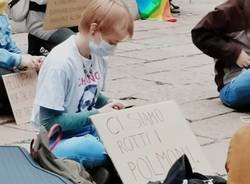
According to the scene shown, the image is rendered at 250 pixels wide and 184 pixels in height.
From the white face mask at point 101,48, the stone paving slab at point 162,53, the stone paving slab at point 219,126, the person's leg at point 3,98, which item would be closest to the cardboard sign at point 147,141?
the white face mask at point 101,48

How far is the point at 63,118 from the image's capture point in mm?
3381

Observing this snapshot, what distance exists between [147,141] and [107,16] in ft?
2.12

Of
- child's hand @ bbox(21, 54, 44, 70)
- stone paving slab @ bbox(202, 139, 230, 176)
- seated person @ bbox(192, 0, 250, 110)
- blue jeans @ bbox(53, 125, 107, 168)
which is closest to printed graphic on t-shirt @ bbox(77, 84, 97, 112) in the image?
blue jeans @ bbox(53, 125, 107, 168)

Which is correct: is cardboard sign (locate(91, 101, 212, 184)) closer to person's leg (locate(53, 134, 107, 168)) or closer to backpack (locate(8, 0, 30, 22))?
person's leg (locate(53, 134, 107, 168))

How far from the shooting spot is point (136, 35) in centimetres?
935

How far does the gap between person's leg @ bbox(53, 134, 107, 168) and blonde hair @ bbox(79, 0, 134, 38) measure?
535 mm

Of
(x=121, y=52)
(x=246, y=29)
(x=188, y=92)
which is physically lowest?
(x=121, y=52)

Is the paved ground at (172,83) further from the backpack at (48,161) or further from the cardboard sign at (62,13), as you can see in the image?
the backpack at (48,161)

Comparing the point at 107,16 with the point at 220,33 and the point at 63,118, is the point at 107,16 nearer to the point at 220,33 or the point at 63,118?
the point at 63,118

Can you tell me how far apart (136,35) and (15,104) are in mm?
4569

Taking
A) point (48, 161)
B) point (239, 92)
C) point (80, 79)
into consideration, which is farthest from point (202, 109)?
point (48, 161)

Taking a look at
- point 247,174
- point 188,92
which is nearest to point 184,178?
point 247,174

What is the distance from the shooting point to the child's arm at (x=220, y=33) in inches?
202

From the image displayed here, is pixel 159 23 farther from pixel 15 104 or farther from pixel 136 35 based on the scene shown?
pixel 15 104
